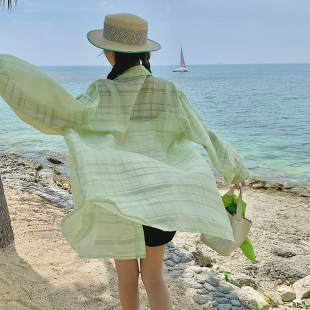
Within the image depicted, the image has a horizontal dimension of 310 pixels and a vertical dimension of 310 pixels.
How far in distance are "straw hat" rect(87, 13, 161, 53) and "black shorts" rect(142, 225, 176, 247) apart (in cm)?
90

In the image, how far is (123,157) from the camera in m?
1.52

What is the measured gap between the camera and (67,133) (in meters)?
1.59

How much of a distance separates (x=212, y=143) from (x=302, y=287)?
2502 mm

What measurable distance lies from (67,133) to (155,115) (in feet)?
1.55

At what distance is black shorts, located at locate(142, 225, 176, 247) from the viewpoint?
1648mm

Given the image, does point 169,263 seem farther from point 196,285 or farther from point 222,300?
point 222,300

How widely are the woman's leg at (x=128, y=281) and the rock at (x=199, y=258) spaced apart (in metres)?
1.76

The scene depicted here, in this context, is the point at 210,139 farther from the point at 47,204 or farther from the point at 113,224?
the point at 47,204

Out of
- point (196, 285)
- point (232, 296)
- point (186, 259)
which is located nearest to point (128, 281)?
point (196, 285)

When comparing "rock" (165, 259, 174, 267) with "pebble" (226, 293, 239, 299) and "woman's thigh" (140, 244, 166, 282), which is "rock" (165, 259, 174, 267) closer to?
"pebble" (226, 293, 239, 299)

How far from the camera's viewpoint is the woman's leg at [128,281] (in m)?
1.82

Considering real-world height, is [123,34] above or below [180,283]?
above

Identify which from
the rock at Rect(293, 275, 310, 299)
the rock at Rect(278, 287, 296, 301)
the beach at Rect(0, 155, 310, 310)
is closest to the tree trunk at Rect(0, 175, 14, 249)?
the beach at Rect(0, 155, 310, 310)

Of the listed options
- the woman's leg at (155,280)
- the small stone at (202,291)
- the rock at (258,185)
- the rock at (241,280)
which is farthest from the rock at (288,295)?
the rock at (258,185)
